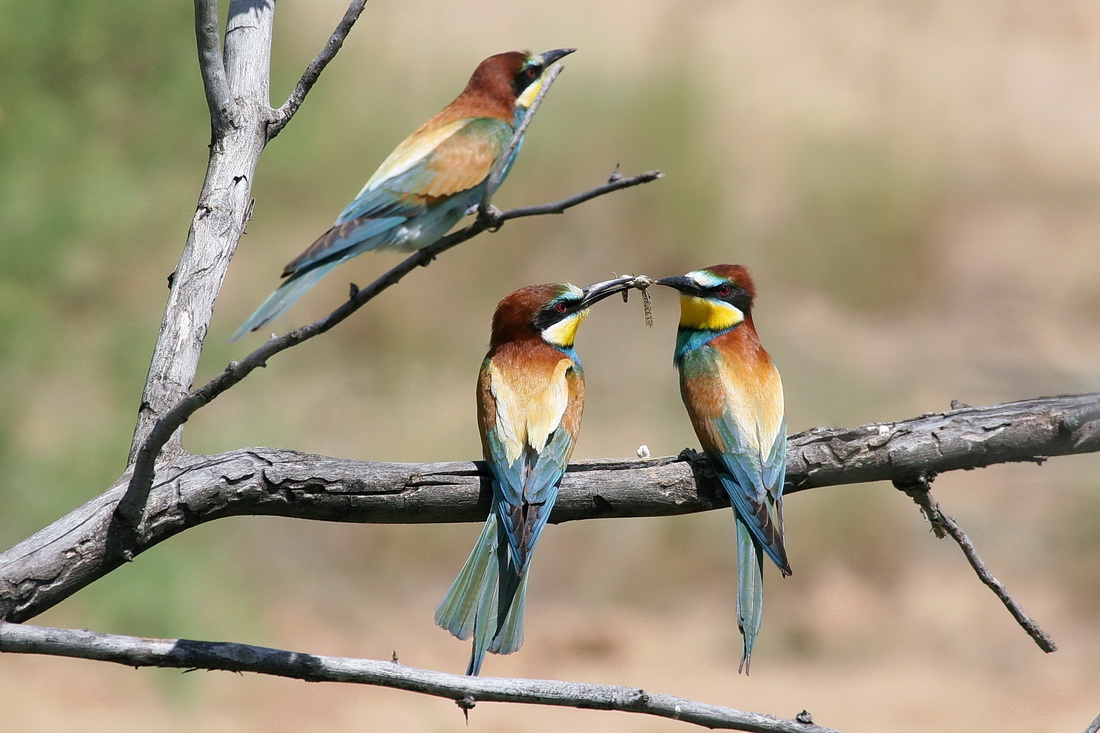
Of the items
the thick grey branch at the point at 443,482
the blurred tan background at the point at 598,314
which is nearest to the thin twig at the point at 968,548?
the thick grey branch at the point at 443,482

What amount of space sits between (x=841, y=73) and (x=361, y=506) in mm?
6833

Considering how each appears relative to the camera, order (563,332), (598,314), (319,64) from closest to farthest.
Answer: (319,64)
(563,332)
(598,314)

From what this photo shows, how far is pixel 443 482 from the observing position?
85.1 inches

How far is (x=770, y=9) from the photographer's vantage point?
27.4ft

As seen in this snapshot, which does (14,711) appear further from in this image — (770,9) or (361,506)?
(770,9)

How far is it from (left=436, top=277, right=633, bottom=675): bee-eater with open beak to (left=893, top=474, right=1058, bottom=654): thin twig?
0.74 metres

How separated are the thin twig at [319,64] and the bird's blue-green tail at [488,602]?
0.95m

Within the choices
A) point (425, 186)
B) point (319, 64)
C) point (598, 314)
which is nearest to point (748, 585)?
point (425, 186)

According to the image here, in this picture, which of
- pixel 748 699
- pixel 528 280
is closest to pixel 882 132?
pixel 528 280

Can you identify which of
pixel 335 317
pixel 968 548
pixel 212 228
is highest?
pixel 212 228

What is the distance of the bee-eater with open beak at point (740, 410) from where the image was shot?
2389 mm

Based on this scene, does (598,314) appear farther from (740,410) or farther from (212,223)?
(212,223)

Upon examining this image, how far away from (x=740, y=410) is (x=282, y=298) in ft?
3.65

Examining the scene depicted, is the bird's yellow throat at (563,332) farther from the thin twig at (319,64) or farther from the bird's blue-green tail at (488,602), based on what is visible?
the thin twig at (319,64)
